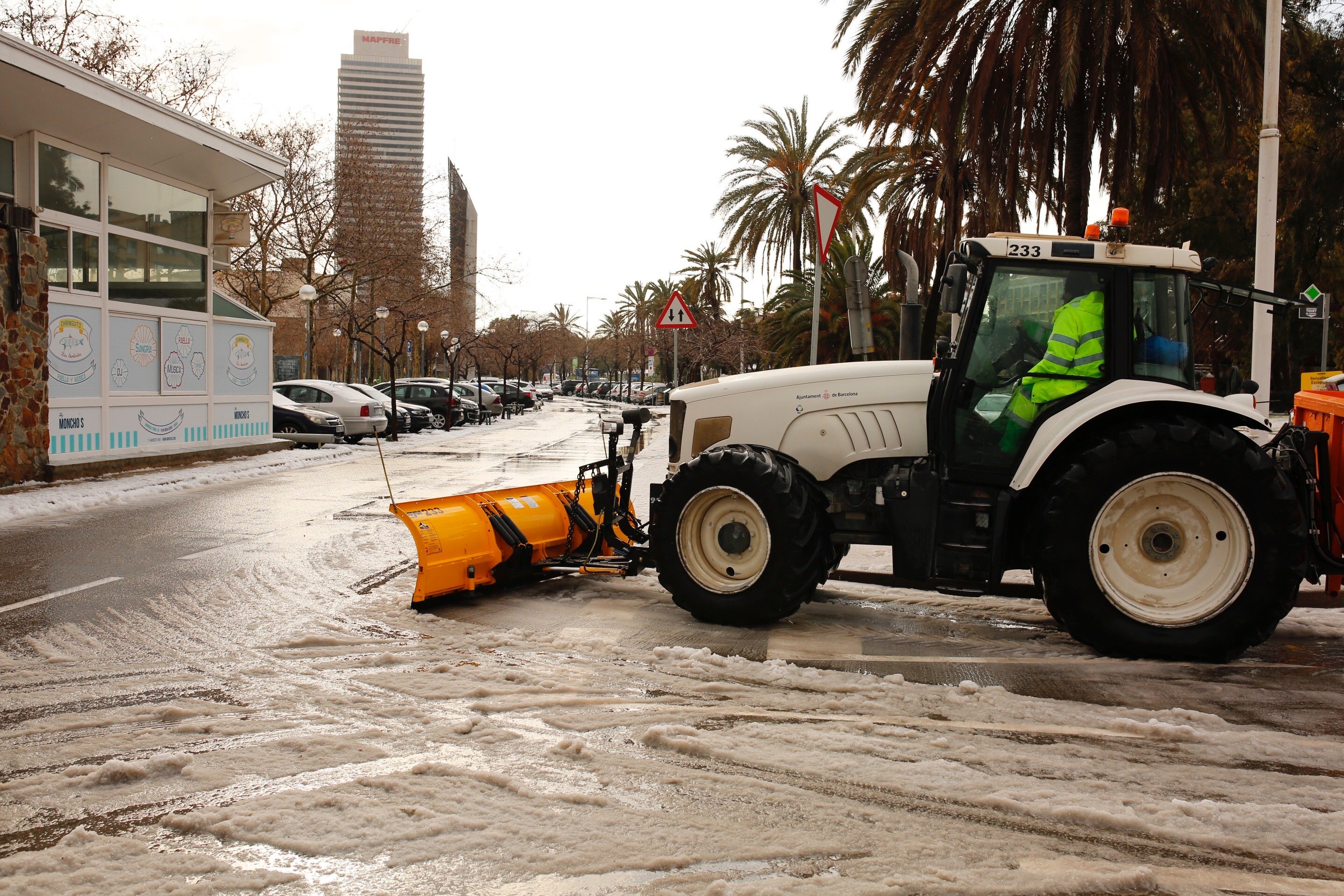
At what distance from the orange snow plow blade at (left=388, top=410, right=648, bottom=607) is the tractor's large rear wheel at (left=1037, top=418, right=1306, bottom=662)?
2930 millimetres

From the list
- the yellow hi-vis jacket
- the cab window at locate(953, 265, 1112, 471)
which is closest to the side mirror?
the cab window at locate(953, 265, 1112, 471)

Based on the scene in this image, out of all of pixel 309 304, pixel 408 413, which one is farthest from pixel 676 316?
pixel 309 304

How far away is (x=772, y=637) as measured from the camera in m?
6.10

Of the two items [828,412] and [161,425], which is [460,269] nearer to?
[161,425]

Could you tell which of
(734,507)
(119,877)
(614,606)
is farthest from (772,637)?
(119,877)

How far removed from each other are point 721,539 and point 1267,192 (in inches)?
376

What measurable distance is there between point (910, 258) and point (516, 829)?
4.82 m

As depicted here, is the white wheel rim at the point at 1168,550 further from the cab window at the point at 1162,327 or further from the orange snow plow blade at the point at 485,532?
the orange snow plow blade at the point at 485,532

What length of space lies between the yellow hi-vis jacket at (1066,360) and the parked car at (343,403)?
21775mm

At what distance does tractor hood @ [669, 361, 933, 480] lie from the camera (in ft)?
21.0

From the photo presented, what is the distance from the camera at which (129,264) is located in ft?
58.0

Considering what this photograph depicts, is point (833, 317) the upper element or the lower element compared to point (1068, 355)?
upper

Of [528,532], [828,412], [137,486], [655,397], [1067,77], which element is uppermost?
[1067,77]

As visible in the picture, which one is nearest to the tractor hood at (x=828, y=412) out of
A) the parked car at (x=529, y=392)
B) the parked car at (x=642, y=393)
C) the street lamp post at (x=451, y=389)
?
the street lamp post at (x=451, y=389)
